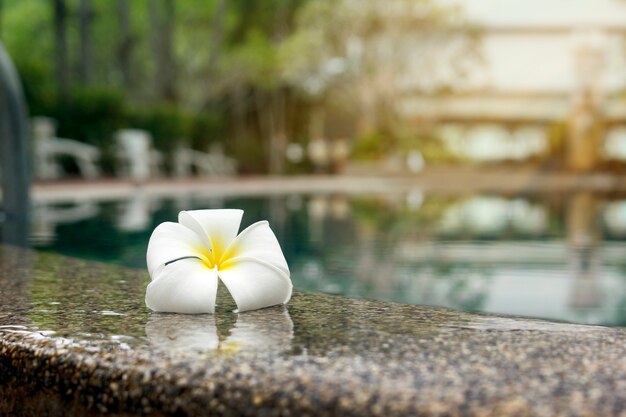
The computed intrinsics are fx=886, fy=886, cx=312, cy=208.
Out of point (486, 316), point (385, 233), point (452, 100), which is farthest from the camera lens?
point (452, 100)

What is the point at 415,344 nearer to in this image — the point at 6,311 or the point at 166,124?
the point at 6,311

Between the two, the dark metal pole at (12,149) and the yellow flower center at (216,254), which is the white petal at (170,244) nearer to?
the yellow flower center at (216,254)

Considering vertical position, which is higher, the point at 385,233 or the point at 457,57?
the point at 457,57

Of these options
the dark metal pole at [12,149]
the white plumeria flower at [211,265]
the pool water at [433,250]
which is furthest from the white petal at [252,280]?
the dark metal pole at [12,149]

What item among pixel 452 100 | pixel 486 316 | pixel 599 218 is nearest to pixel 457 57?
pixel 452 100

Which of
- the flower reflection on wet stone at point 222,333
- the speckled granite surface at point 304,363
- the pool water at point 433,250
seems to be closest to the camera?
the speckled granite surface at point 304,363

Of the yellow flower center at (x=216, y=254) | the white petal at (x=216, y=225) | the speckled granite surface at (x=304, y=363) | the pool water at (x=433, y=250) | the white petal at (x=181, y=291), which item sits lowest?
the pool water at (x=433, y=250)

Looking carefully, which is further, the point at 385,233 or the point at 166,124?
the point at 166,124
